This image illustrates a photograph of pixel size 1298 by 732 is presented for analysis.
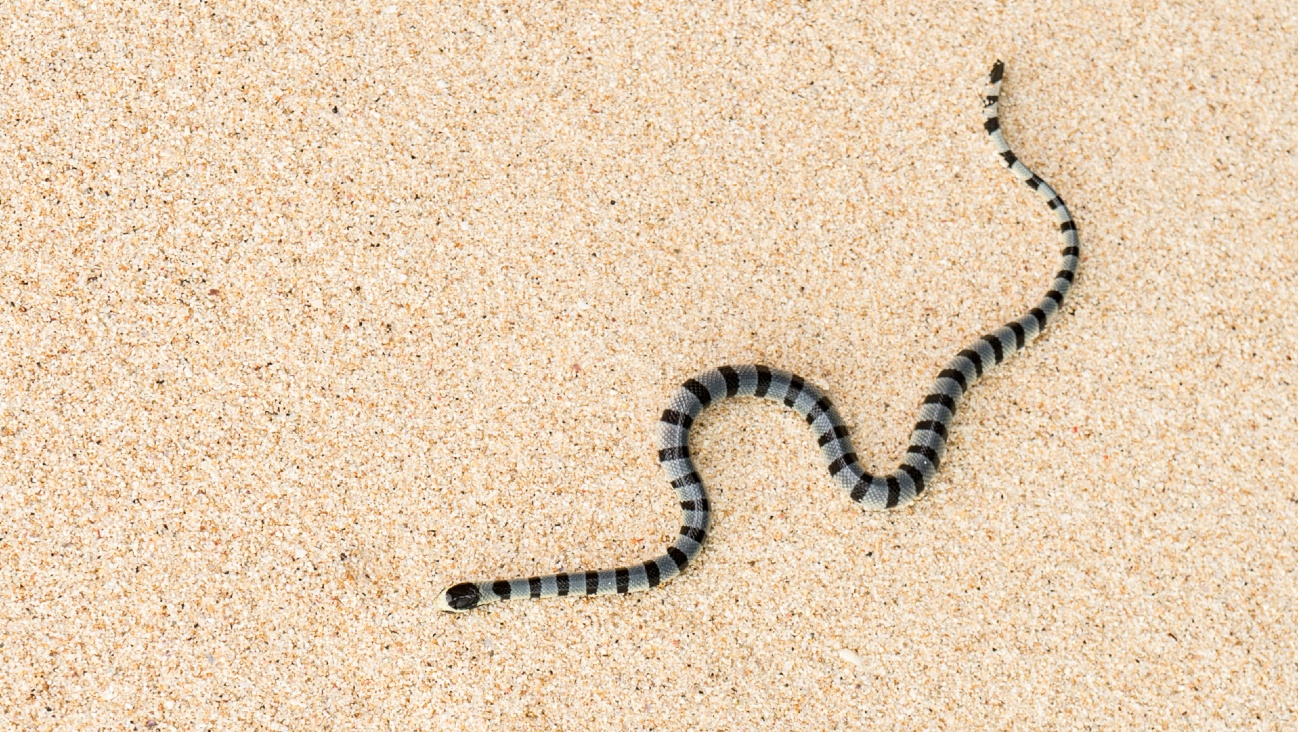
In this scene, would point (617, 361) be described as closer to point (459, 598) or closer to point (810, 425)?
point (810, 425)

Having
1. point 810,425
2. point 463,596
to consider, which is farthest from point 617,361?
point 463,596

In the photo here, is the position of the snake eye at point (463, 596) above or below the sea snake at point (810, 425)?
below

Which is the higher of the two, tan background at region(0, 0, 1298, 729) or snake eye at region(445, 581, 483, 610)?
tan background at region(0, 0, 1298, 729)

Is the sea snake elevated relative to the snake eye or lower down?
elevated
